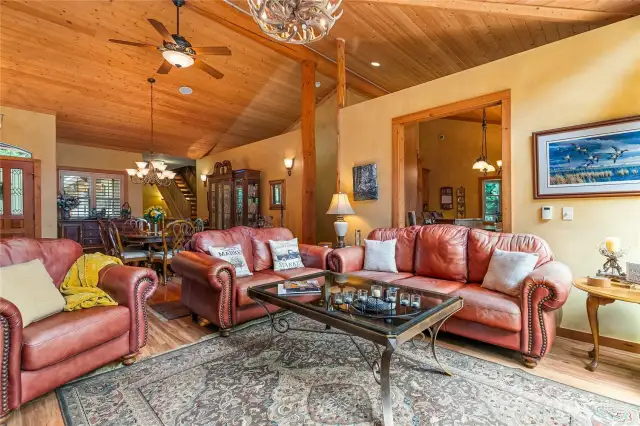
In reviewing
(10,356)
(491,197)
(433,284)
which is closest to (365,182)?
(433,284)

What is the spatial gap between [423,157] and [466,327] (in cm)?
707

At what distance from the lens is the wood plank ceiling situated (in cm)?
374

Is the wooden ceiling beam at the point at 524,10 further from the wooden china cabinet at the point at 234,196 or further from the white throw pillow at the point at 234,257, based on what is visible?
the wooden china cabinet at the point at 234,196

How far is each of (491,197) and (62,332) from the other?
917 centimetres

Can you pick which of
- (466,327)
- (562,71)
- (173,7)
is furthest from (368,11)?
(466,327)

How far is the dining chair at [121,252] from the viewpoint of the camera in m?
4.29

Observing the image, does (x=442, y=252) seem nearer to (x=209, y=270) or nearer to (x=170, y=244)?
(x=209, y=270)

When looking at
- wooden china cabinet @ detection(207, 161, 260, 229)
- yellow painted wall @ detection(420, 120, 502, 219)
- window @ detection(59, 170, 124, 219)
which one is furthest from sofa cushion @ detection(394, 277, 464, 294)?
window @ detection(59, 170, 124, 219)

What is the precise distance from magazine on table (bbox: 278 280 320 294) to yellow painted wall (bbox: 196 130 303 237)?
12.6 feet

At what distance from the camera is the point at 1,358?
1626 mm

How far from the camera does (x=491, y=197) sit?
845 cm

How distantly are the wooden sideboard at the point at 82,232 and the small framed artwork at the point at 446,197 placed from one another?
838 cm

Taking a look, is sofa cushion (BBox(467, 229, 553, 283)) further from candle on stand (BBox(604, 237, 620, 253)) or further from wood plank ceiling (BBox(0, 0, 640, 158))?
wood plank ceiling (BBox(0, 0, 640, 158))

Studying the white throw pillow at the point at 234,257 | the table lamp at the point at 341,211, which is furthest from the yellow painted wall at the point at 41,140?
the table lamp at the point at 341,211
